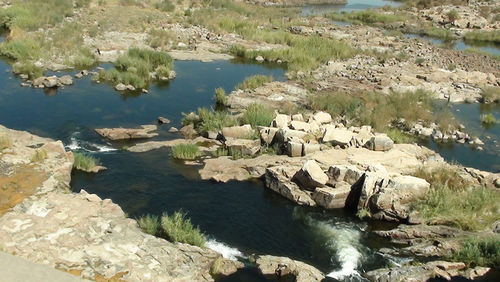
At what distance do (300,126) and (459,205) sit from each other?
26.4 ft

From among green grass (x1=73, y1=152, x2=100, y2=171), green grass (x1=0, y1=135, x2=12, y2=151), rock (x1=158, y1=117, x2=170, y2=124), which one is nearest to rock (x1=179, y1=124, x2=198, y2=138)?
rock (x1=158, y1=117, x2=170, y2=124)

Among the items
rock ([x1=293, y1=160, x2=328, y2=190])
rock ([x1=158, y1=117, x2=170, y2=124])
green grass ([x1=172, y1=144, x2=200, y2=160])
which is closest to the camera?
rock ([x1=293, y1=160, x2=328, y2=190])

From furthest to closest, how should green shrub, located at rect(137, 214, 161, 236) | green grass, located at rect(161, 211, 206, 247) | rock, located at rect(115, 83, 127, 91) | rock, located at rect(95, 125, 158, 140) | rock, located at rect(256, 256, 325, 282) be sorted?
rock, located at rect(115, 83, 127, 91) → rock, located at rect(95, 125, 158, 140) → green shrub, located at rect(137, 214, 161, 236) → green grass, located at rect(161, 211, 206, 247) → rock, located at rect(256, 256, 325, 282)

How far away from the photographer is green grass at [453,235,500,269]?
46.7 feet

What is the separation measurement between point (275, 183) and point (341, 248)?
4.34m

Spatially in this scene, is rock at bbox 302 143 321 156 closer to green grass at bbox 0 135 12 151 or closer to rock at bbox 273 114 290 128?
rock at bbox 273 114 290 128

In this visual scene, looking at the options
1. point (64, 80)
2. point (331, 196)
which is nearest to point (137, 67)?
point (64, 80)

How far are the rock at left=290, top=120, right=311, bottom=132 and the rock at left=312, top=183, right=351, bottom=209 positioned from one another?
204 inches

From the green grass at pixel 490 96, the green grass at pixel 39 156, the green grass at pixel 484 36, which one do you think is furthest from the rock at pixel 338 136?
the green grass at pixel 484 36

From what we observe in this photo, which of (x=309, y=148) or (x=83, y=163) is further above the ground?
(x=83, y=163)

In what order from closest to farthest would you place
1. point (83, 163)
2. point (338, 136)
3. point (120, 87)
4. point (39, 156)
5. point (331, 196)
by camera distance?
1. point (331, 196)
2. point (39, 156)
3. point (83, 163)
4. point (338, 136)
5. point (120, 87)

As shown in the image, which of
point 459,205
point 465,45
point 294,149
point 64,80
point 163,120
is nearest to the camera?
point 459,205

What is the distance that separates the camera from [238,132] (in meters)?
23.1

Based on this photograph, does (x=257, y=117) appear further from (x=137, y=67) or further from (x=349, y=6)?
(x=349, y=6)
